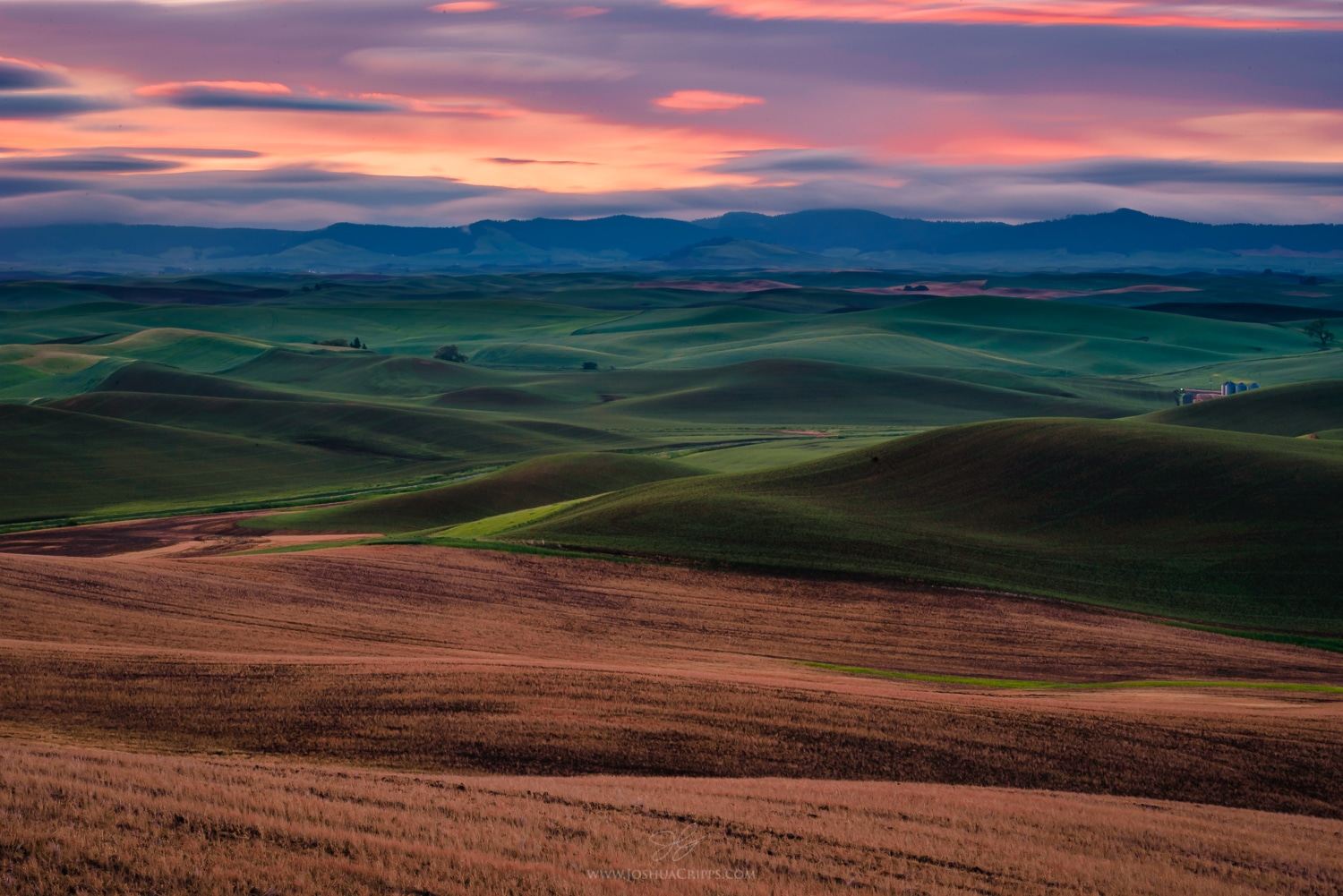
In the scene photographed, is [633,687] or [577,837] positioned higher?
[577,837]

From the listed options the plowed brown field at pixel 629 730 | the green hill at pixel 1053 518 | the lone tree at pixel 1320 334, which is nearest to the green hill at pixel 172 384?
the green hill at pixel 1053 518

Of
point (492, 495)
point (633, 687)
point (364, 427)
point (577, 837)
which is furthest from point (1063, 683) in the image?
point (364, 427)

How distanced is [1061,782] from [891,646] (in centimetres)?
1383

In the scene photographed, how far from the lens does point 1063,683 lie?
28703 mm

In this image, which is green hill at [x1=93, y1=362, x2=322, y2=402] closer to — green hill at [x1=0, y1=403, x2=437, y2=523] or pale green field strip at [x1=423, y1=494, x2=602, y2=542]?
green hill at [x1=0, y1=403, x2=437, y2=523]

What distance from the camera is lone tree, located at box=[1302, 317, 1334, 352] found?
19075 centimetres

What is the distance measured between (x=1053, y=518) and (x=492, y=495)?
3399 cm

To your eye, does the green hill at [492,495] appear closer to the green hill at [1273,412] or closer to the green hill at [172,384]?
the green hill at [1273,412]

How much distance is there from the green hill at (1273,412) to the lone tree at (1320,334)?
354 ft

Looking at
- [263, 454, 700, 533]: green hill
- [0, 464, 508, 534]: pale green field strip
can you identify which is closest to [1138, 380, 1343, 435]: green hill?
[263, 454, 700, 533]: green hill
